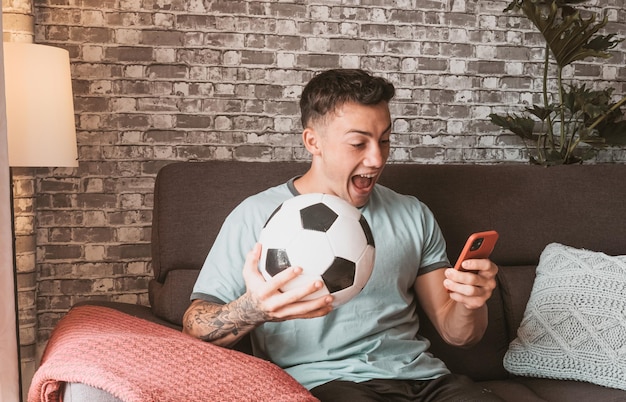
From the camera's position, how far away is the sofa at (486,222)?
1.92 metres

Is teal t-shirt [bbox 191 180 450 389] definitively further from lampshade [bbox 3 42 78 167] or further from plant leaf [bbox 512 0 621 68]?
plant leaf [bbox 512 0 621 68]

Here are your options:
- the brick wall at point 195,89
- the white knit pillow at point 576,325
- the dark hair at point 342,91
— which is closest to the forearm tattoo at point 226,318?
the dark hair at point 342,91

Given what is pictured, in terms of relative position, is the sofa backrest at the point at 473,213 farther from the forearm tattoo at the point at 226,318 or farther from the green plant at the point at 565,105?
the green plant at the point at 565,105

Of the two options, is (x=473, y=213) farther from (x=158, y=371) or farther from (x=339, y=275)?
(x=158, y=371)

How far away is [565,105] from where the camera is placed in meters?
2.81

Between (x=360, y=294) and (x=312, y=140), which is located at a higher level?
(x=312, y=140)

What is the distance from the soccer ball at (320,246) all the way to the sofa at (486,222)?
0.49 m

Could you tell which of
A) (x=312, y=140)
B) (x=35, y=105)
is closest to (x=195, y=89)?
(x=35, y=105)

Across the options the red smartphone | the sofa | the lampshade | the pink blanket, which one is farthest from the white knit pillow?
the lampshade

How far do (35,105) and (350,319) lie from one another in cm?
101

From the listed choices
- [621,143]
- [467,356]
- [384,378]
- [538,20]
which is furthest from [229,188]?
[621,143]

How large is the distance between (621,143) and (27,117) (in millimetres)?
2172

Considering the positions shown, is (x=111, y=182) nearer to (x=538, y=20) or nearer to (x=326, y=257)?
(x=326, y=257)

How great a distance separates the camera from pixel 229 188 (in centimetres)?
201
